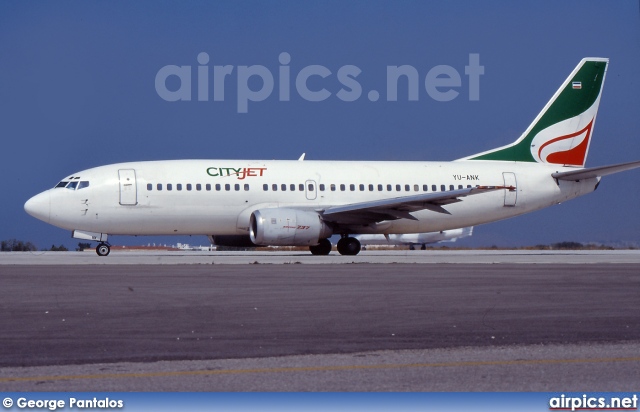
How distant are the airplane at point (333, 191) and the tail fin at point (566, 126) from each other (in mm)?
38

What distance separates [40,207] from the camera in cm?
3319

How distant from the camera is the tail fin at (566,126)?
39.0m

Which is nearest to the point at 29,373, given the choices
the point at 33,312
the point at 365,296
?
the point at 33,312

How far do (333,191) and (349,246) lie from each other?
2.13 m

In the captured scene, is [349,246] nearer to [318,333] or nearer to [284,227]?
[284,227]

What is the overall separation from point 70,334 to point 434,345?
12.1ft

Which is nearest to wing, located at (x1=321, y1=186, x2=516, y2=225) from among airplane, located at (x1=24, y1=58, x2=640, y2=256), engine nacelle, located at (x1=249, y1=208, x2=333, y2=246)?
airplane, located at (x1=24, y1=58, x2=640, y2=256)

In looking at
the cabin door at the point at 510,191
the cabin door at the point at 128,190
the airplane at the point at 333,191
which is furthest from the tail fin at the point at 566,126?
the cabin door at the point at 128,190

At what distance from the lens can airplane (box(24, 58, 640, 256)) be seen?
33156 mm

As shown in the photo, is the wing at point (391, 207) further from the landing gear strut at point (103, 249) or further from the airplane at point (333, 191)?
the landing gear strut at point (103, 249)

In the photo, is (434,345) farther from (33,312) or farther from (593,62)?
(593,62)

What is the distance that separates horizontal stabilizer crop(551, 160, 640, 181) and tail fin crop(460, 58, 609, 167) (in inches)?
46.3

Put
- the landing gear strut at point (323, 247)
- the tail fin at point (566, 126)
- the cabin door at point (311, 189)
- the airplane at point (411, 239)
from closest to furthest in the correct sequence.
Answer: the cabin door at point (311, 189), the landing gear strut at point (323, 247), the tail fin at point (566, 126), the airplane at point (411, 239)

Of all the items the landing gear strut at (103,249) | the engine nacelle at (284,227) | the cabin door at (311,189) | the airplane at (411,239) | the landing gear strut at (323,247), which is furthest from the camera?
the airplane at (411,239)
